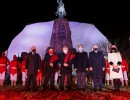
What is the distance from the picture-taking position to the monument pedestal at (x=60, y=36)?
27.0 meters

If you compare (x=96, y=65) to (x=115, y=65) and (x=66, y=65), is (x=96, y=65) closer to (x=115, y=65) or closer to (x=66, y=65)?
(x=115, y=65)

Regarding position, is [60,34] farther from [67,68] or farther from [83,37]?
[67,68]

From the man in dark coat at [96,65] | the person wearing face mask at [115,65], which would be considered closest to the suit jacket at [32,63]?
the man in dark coat at [96,65]

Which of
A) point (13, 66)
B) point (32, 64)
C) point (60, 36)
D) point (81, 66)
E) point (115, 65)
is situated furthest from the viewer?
point (60, 36)

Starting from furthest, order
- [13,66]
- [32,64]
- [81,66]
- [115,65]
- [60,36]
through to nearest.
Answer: [60,36] → [13,66] → [115,65] → [81,66] → [32,64]

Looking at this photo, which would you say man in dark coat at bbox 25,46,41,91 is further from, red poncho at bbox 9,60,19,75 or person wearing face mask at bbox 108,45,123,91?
red poncho at bbox 9,60,19,75

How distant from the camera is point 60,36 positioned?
2770cm

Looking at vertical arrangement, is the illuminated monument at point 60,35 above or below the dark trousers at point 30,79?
above

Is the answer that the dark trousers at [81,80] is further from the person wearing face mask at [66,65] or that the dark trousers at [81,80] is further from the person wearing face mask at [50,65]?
the person wearing face mask at [50,65]

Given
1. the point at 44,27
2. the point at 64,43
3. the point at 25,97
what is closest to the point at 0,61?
the point at 25,97

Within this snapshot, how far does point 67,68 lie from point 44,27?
1825cm

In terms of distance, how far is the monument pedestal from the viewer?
2698 centimetres

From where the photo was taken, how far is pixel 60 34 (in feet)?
91.2

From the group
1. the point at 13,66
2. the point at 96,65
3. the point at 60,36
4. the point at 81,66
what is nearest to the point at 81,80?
the point at 81,66
